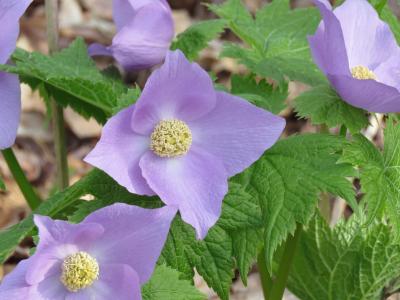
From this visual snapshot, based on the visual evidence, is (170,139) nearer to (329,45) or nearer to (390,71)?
(329,45)

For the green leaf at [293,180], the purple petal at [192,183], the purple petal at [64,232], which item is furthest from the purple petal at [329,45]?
the purple petal at [64,232]

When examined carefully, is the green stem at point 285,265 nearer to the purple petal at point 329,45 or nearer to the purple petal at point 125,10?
the purple petal at point 329,45

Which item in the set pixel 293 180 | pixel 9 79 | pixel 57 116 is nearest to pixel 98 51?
pixel 57 116

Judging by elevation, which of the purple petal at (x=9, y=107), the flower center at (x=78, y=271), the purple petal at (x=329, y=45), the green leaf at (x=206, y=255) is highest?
the purple petal at (x=329, y=45)

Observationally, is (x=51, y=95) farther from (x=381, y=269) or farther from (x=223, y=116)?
(x=381, y=269)

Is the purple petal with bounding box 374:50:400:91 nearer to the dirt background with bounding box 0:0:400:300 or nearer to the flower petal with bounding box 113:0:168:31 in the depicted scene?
the flower petal with bounding box 113:0:168:31

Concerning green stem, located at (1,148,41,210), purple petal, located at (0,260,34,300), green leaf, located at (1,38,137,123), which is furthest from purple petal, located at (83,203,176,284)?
green stem, located at (1,148,41,210)

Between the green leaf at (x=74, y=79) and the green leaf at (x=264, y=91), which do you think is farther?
the green leaf at (x=264, y=91)
